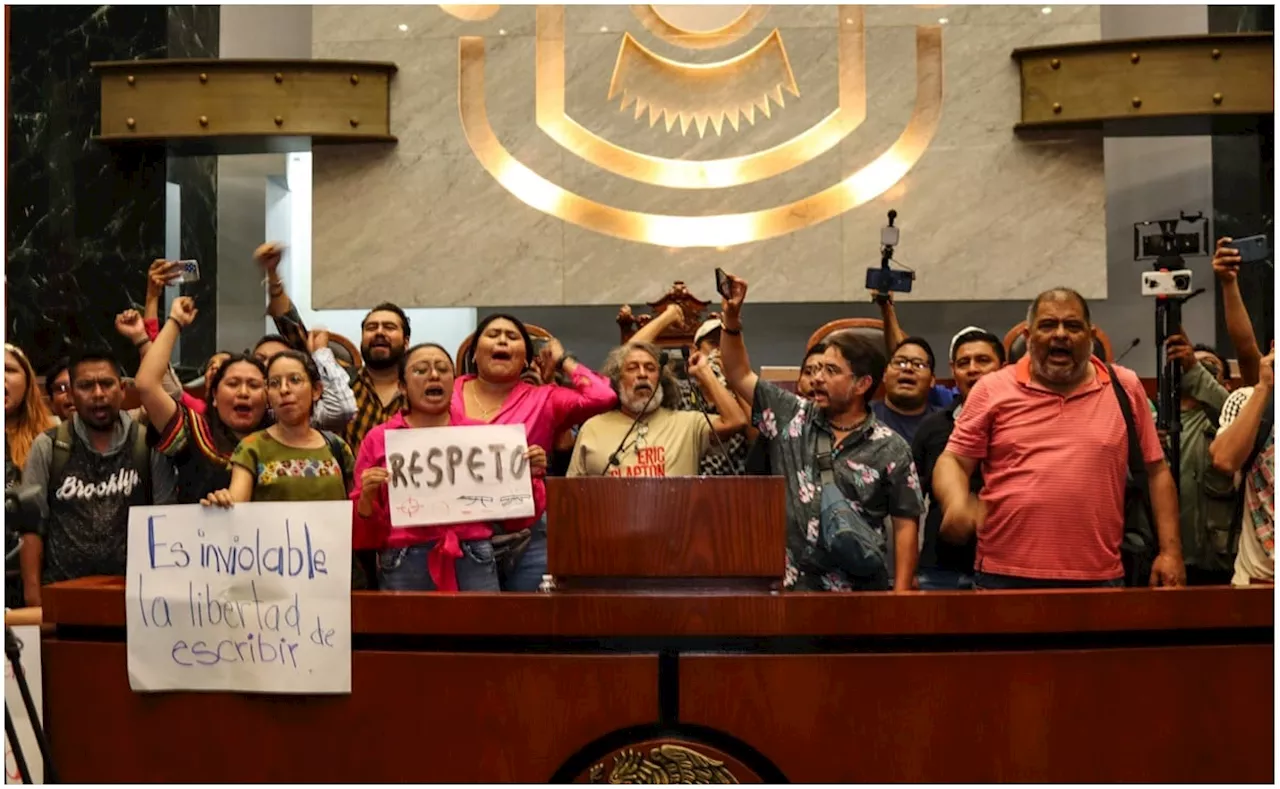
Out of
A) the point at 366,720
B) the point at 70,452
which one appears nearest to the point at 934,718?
the point at 366,720

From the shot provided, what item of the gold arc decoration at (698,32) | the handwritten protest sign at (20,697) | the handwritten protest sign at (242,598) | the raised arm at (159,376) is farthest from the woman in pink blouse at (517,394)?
the gold arc decoration at (698,32)

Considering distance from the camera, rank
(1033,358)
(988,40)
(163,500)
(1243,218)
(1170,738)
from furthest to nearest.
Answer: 1. (1243,218)
2. (988,40)
3. (163,500)
4. (1033,358)
5. (1170,738)

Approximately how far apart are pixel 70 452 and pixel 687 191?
16.4 ft

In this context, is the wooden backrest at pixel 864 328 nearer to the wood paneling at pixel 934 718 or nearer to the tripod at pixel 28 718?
the wood paneling at pixel 934 718

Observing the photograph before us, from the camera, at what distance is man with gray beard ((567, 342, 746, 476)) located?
139 inches

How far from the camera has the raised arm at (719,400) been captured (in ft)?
11.1

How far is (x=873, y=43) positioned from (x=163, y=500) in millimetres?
5864

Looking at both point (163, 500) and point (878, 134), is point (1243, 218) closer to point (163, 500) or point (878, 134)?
point (878, 134)

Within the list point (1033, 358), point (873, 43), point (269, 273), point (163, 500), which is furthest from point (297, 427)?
point (873, 43)

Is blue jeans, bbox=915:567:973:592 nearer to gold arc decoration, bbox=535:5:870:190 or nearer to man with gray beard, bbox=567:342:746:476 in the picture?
man with gray beard, bbox=567:342:746:476

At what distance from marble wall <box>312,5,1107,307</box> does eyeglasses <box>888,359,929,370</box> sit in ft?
12.6

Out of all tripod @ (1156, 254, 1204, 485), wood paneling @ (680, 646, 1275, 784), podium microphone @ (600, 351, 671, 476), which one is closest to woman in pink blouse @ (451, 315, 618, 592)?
podium microphone @ (600, 351, 671, 476)

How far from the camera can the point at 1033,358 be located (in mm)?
3268

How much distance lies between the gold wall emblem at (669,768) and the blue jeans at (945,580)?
124 centimetres
